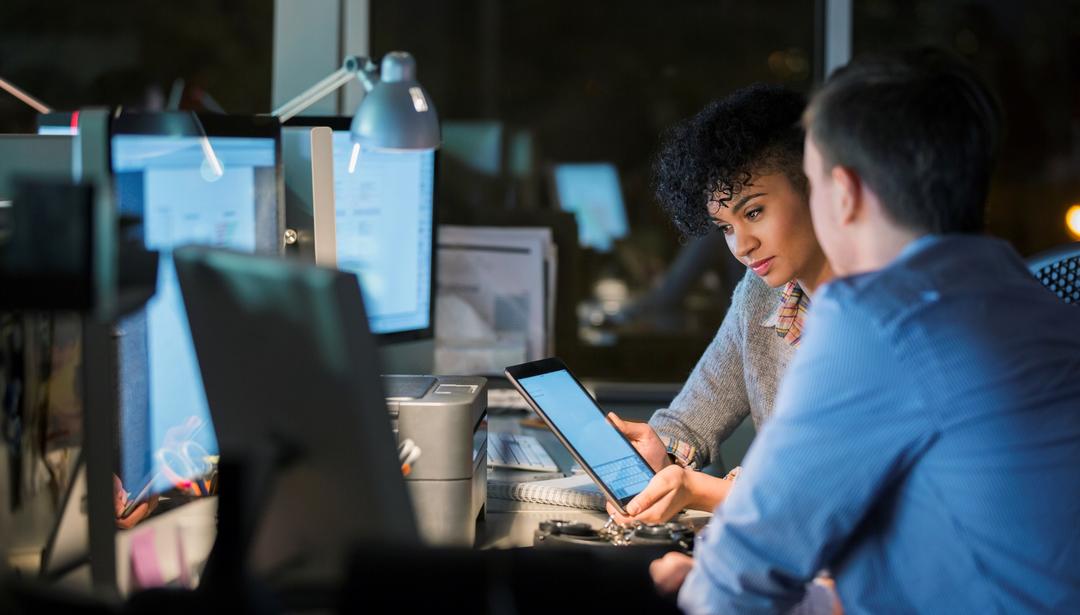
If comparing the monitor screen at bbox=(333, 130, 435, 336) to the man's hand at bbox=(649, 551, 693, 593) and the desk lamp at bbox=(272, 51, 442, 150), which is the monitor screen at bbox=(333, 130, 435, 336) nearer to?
the desk lamp at bbox=(272, 51, 442, 150)

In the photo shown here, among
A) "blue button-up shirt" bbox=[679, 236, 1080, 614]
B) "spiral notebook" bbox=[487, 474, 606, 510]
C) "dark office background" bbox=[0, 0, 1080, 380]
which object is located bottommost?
"spiral notebook" bbox=[487, 474, 606, 510]

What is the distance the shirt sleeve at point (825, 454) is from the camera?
0.95m

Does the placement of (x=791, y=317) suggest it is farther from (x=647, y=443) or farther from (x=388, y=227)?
(x=388, y=227)

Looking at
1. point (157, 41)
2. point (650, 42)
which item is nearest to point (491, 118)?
point (650, 42)

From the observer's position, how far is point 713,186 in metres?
1.71

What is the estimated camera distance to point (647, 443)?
1748mm

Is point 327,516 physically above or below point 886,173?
below

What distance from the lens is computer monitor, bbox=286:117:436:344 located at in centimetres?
195

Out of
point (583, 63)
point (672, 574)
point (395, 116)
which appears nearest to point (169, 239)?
point (395, 116)

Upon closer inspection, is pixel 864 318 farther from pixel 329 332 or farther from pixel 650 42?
pixel 650 42

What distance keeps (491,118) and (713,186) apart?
8.50 m

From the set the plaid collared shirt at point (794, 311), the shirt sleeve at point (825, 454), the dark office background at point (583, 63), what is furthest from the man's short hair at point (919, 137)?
the dark office background at point (583, 63)

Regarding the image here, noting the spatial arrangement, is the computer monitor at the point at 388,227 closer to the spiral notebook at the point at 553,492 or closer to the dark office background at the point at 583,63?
the spiral notebook at the point at 553,492

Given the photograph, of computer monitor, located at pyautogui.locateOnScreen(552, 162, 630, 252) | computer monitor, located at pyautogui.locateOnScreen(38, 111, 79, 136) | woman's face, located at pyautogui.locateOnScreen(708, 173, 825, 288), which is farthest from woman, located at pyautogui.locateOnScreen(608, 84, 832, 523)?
computer monitor, located at pyautogui.locateOnScreen(552, 162, 630, 252)
